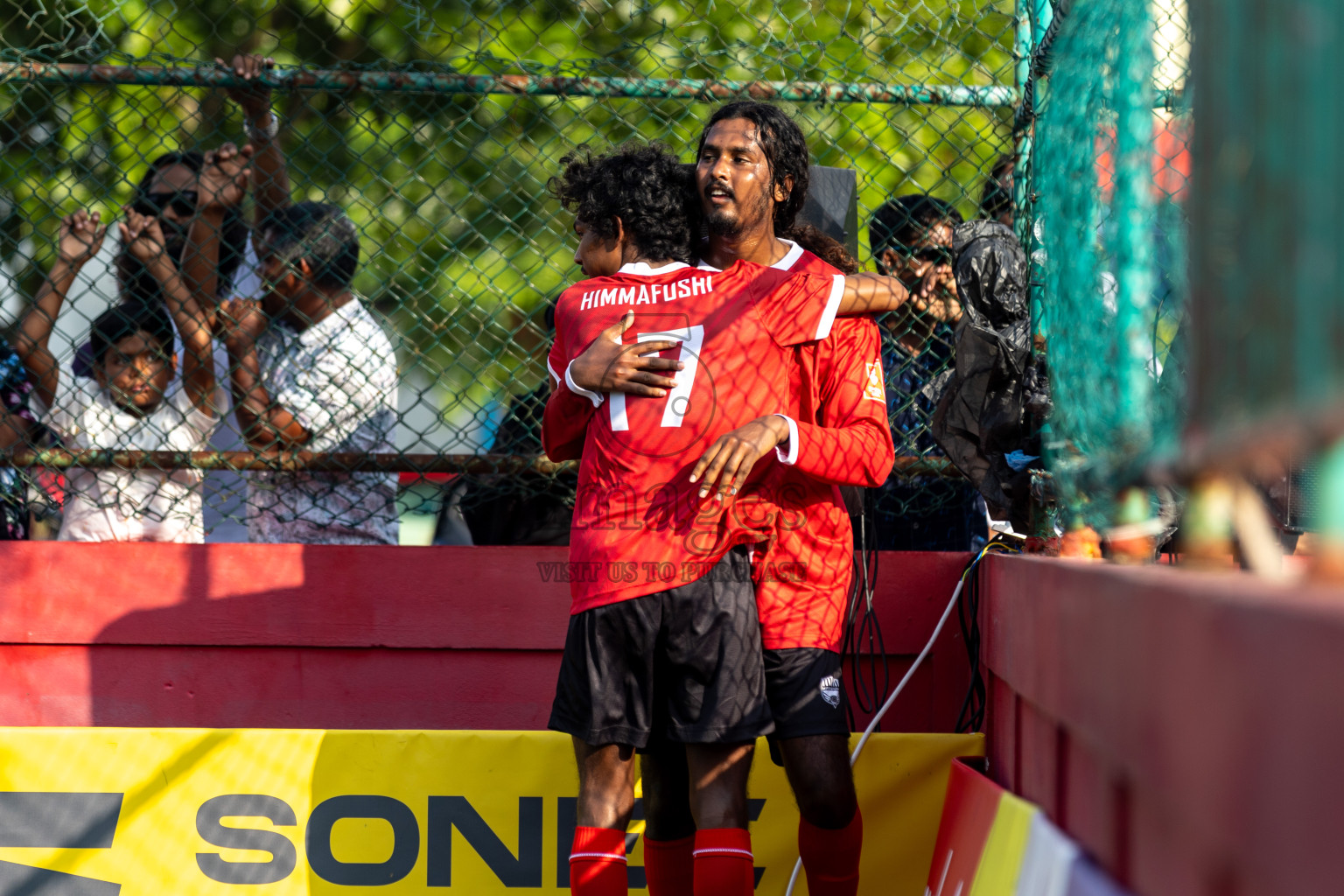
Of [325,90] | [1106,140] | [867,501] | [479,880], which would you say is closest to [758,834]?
[479,880]

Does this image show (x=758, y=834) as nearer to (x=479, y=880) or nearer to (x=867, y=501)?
(x=479, y=880)

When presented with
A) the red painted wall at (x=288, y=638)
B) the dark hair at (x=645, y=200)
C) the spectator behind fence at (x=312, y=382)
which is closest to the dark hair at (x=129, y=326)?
the spectator behind fence at (x=312, y=382)

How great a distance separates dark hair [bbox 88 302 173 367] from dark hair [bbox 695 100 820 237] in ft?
6.82

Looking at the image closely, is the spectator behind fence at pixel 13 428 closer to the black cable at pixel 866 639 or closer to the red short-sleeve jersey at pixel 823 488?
the red short-sleeve jersey at pixel 823 488

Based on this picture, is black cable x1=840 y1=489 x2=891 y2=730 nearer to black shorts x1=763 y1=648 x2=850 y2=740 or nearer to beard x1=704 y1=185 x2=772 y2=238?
black shorts x1=763 y1=648 x2=850 y2=740

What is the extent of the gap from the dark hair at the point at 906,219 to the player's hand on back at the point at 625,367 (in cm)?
131

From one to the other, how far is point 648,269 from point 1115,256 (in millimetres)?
1181

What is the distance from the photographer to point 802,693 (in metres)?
2.48

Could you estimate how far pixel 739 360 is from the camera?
8.13 ft

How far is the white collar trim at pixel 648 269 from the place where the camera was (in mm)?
2576

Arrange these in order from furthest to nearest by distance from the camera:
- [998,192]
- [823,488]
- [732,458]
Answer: [998,192]
[823,488]
[732,458]

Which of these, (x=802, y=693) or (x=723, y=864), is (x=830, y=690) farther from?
(x=723, y=864)

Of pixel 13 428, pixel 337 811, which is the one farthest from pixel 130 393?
pixel 337 811

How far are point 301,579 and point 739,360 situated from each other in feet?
5.86
